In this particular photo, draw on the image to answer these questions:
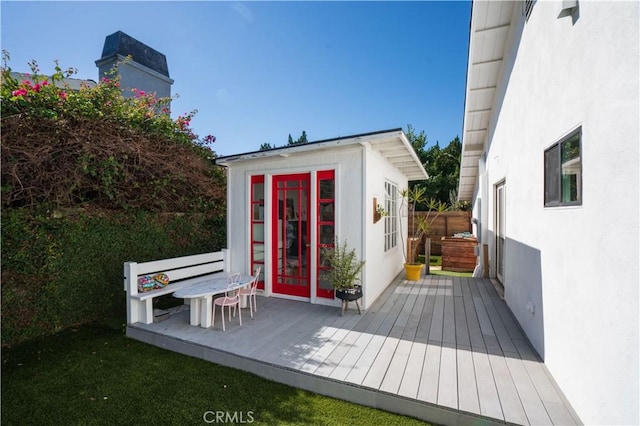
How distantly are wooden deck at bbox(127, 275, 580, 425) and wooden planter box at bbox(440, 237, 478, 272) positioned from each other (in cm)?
411

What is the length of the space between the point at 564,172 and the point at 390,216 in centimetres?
429

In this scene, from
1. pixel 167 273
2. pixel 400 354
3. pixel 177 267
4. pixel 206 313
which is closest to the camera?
pixel 400 354

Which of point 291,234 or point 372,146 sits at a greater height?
point 372,146

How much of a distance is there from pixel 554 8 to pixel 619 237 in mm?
2363

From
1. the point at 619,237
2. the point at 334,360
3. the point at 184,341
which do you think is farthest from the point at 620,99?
the point at 184,341

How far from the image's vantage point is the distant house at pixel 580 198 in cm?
164

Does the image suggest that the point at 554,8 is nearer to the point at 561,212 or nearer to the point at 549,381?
the point at 561,212

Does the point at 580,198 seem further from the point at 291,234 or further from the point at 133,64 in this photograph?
the point at 133,64

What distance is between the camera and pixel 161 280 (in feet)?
14.6

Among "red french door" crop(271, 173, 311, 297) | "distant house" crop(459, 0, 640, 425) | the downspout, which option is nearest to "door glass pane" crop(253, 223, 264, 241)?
"red french door" crop(271, 173, 311, 297)

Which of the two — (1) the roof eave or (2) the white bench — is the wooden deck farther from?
(1) the roof eave

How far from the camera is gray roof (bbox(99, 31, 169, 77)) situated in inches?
351

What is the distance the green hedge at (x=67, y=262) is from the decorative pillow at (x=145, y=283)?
0.91 meters

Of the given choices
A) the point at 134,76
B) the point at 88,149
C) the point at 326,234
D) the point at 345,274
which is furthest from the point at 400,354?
the point at 134,76
